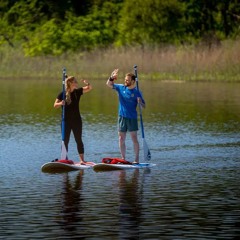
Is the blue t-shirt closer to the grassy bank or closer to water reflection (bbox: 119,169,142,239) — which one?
water reflection (bbox: 119,169,142,239)

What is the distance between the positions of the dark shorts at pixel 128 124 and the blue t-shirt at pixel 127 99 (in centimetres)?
7

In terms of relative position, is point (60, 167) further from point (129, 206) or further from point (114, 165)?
point (129, 206)

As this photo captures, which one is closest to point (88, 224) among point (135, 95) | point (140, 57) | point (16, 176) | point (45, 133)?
point (16, 176)

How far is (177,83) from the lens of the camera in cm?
4659

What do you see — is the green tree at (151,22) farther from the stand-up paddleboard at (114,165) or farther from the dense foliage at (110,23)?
the stand-up paddleboard at (114,165)

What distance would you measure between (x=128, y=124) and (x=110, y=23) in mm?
44674

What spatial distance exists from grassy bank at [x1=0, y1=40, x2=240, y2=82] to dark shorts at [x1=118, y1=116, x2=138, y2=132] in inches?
1098

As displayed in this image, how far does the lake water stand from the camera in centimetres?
1339

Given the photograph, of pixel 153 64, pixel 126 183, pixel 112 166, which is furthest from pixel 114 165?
pixel 153 64

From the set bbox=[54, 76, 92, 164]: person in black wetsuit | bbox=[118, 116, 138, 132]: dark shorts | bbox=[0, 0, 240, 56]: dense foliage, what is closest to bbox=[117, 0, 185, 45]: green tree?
bbox=[0, 0, 240, 56]: dense foliage

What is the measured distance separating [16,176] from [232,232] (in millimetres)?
5765

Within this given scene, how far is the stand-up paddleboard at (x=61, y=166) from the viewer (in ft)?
60.9

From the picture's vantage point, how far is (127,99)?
62.6 ft

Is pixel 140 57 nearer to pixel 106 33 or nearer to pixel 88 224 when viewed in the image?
pixel 106 33
